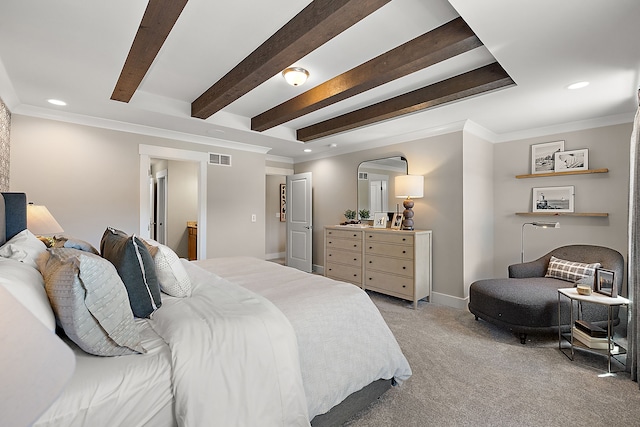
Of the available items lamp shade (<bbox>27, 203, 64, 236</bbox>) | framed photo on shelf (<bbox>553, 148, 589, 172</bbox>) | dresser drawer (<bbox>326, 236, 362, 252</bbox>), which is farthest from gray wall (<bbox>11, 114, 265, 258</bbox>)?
framed photo on shelf (<bbox>553, 148, 589, 172</bbox>)

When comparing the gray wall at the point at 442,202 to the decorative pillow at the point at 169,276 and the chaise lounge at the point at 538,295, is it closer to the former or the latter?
the chaise lounge at the point at 538,295

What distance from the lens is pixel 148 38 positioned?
184 centimetres

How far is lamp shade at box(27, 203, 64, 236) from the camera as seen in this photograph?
2.40 m

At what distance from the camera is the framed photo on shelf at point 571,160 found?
354 centimetres

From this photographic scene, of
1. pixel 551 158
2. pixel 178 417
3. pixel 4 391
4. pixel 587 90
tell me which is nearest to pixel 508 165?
pixel 551 158

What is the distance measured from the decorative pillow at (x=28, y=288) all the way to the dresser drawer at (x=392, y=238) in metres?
3.39

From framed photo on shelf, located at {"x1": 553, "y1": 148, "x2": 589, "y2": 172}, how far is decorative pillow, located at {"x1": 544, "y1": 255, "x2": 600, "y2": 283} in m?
1.16

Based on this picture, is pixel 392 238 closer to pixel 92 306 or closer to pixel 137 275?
pixel 137 275

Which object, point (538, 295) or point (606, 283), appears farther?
point (538, 295)

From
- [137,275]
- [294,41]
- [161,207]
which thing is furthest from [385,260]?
[161,207]

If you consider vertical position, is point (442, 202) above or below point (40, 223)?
above

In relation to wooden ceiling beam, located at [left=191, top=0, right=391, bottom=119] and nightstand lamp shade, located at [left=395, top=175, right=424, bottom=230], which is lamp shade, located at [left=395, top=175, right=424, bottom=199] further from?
wooden ceiling beam, located at [left=191, top=0, right=391, bottom=119]

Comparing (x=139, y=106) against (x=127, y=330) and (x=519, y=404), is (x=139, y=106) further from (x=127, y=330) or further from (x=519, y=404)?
(x=519, y=404)

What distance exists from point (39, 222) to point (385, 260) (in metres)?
3.63
